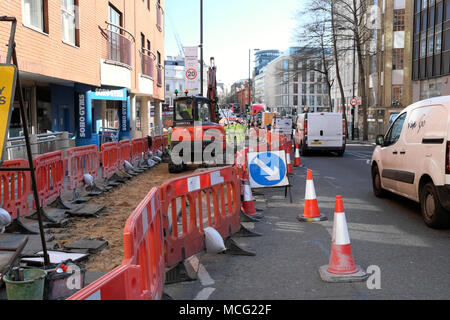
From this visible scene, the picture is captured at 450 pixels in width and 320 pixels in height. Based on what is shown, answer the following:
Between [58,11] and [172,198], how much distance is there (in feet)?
36.0

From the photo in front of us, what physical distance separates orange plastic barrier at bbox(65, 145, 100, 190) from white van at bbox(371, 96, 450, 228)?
6.55 metres

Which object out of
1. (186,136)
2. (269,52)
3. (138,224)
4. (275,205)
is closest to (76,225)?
(275,205)

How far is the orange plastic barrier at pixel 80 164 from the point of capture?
1010cm

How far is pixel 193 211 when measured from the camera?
19.2 ft

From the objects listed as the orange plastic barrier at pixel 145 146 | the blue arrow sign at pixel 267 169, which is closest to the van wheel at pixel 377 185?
the blue arrow sign at pixel 267 169

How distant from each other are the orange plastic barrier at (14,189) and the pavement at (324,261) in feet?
Answer: 11.0

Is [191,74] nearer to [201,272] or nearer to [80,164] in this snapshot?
→ [80,164]

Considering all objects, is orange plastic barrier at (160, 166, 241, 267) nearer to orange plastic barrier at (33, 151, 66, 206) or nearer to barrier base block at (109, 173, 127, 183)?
orange plastic barrier at (33, 151, 66, 206)

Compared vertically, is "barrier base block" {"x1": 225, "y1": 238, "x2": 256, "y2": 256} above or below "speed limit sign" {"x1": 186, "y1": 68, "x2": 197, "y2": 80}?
below

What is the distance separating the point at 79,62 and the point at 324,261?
12.7 meters

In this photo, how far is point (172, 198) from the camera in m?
5.27

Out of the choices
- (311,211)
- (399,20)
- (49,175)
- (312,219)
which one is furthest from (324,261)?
(399,20)

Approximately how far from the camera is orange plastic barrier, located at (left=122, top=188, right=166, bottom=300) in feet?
10.5

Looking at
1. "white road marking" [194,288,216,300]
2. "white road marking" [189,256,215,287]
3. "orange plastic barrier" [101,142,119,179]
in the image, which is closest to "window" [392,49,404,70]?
"orange plastic barrier" [101,142,119,179]
